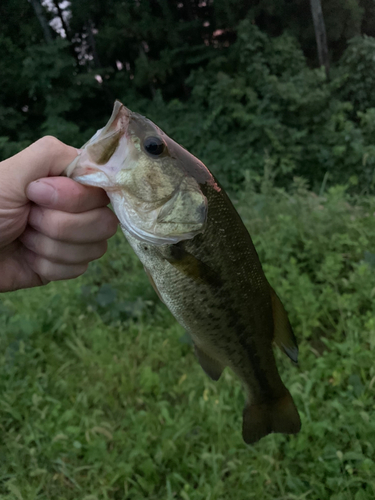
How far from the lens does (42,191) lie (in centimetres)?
108

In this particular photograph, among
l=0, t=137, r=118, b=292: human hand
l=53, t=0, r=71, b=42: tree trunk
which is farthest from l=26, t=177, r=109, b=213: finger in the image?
l=53, t=0, r=71, b=42: tree trunk

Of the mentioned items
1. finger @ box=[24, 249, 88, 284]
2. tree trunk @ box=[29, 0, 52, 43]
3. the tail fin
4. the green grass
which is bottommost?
the green grass

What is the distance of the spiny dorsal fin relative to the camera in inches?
50.3

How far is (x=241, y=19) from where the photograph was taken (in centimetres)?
788

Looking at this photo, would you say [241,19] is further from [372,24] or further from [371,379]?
[371,379]

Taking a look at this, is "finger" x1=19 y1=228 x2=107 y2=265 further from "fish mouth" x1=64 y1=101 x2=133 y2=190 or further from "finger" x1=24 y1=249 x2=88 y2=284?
"fish mouth" x1=64 y1=101 x2=133 y2=190

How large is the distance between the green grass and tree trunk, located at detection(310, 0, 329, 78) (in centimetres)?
545

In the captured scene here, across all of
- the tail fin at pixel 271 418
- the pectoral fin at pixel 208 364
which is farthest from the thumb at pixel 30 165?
the tail fin at pixel 271 418

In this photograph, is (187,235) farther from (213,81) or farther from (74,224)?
(213,81)

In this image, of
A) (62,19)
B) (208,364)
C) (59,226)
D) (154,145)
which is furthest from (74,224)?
(62,19)

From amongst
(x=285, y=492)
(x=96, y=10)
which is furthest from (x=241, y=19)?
(x=285, y=492)

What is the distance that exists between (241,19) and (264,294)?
28.4ft

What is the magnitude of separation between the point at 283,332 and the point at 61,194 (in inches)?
36.7

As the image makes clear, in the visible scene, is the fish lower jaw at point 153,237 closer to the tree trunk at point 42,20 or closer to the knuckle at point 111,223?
the knuckle at point 111,223
